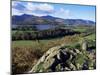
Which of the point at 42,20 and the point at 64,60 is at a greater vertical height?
the point at 42,20

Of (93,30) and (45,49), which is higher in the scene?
(93,30)

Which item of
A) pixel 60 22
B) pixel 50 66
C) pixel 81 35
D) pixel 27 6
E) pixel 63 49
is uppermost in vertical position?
pixel 27 6

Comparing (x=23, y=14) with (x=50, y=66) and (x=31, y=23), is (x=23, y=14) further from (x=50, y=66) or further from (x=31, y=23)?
(x=50, y=66)

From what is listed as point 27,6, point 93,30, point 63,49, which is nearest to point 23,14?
point 27,6

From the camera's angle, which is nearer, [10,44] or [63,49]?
[10,44]

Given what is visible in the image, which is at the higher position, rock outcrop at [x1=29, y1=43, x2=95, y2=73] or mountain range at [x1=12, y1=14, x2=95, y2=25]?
mountain range at [x1=12, y1=14, x2=95, y2=25]

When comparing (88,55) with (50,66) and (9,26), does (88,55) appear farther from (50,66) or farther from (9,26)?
(9,26)

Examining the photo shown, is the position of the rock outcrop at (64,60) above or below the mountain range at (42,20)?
below
